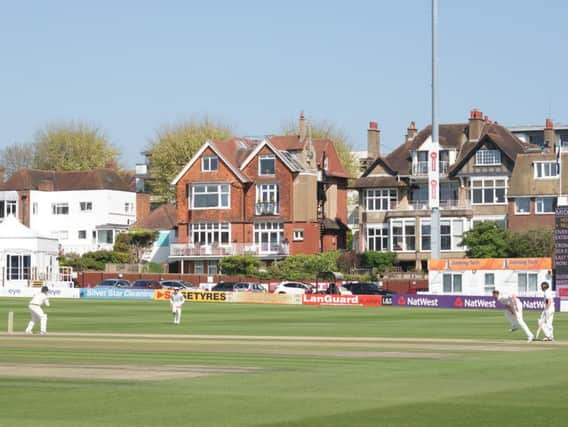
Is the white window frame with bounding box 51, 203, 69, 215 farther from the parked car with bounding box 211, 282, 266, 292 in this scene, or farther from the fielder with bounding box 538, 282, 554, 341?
the fielder with bounding box 538, 282, 554, 341

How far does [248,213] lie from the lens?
100188 mm

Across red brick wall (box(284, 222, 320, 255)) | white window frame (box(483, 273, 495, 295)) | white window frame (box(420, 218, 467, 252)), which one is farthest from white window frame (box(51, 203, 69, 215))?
white window frame (box(483, 273, 495, 295))

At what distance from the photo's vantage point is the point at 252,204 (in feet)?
328

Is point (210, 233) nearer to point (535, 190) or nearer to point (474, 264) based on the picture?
point (535, 190)

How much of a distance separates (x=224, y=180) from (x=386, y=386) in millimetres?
77212

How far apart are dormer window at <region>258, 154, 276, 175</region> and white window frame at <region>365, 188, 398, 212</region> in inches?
303

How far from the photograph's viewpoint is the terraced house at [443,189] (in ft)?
313

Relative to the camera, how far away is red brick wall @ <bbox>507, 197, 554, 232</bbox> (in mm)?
91381

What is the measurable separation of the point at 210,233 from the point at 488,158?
2203cm

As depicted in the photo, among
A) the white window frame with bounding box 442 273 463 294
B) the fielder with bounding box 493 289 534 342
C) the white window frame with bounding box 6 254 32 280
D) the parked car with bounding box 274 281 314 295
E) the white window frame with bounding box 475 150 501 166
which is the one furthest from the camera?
the white window frame with bounding box 475 150 501 166

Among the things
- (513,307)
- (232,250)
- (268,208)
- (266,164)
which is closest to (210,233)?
(232,250)

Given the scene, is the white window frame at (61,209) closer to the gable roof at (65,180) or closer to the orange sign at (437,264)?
the gable roof at (65,180)

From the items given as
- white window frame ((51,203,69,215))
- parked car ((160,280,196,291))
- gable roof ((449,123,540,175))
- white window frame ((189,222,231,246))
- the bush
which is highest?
gable roof ((449,123,540,175))

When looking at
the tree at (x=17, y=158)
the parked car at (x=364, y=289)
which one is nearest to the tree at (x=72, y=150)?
the tree at (x=17, y=158)
